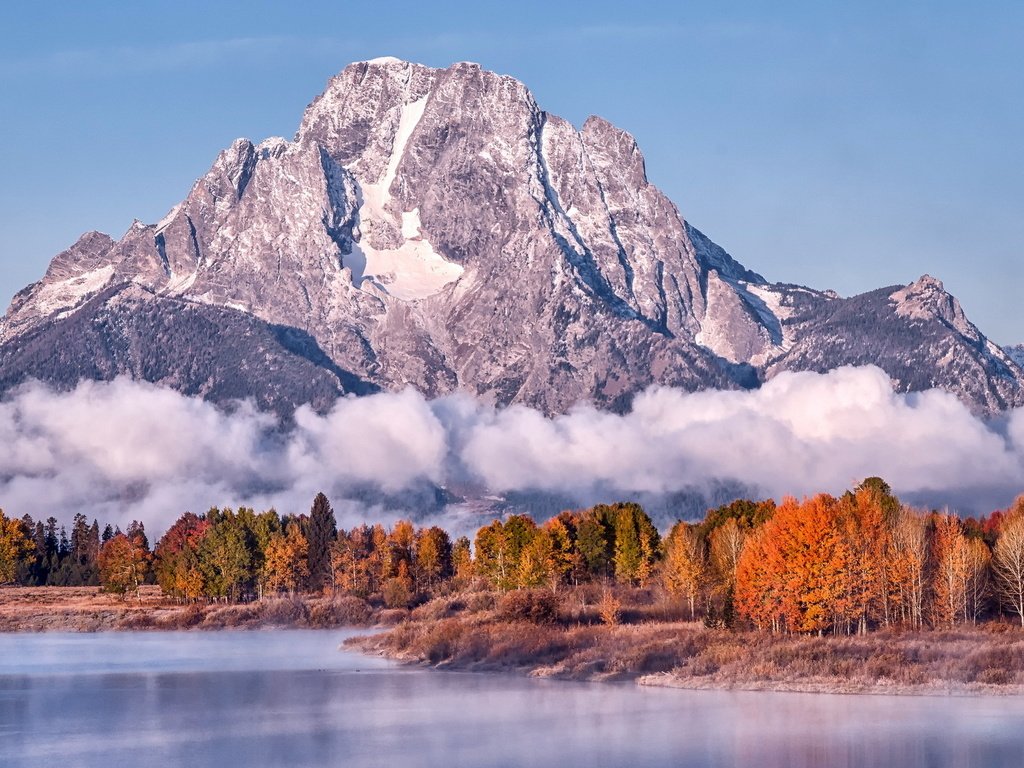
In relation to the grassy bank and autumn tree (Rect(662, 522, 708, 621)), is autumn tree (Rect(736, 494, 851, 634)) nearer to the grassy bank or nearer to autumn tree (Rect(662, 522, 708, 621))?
the grassy bank

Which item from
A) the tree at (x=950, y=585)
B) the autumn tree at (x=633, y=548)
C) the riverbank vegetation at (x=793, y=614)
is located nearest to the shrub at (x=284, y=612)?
the riverbank vegetation at (x=793, y=614)

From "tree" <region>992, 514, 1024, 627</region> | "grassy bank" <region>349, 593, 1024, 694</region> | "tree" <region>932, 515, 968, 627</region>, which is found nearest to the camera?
"grassy bank" <region>349, 593, 1024, 694</region>

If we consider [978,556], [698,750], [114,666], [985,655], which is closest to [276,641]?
[114,666]

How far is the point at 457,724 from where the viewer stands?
8188 centimetres

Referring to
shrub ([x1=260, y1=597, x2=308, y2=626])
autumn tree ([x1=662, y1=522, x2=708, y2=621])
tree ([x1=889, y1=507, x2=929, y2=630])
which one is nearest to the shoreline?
tree ([x1=889, y1=507, x2=929, y2=630])

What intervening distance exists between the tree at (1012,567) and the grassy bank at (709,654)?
7.78m

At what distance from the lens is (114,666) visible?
127125mm

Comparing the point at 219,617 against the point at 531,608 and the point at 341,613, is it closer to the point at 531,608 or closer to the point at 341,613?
the point at 341,613

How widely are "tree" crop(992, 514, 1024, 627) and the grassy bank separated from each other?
7785mm

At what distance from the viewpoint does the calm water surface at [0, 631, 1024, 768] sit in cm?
7044

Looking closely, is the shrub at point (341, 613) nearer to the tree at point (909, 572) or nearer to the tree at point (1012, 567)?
the tree at point (909, 572)

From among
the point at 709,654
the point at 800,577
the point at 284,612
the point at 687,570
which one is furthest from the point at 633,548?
the point at 709,654

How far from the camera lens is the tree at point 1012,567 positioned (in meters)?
120

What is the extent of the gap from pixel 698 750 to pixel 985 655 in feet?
111
